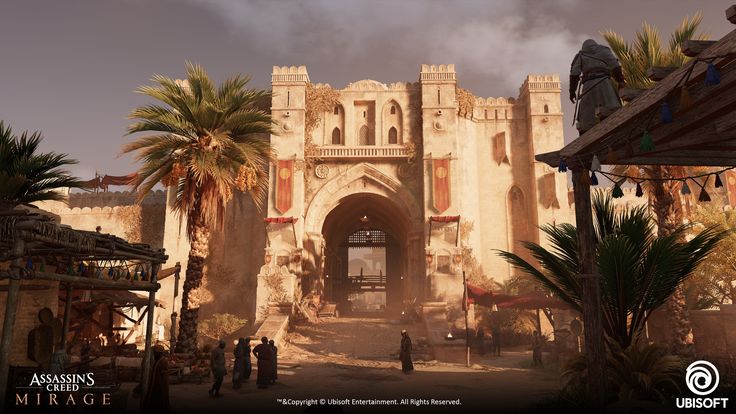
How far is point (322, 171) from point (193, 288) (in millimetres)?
14179

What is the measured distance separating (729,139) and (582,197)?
2.06 meters

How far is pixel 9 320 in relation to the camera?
6.68m

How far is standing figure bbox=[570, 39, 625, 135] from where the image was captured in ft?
24.7


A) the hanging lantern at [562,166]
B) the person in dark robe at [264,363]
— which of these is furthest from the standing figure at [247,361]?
the hanging lantern at [562,166]

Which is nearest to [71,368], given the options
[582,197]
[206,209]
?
[206,209]

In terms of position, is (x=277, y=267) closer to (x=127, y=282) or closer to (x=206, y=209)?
(x=206, y=209)

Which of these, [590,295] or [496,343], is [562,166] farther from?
[496,343]

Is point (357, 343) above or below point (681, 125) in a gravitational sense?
below

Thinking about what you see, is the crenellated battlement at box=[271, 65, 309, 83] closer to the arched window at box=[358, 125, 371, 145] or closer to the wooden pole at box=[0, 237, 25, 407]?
the arched window at box=[358, 125, 371, 145]

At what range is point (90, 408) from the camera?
27.1 feet

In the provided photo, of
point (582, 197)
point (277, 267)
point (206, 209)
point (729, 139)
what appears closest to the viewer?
point (729, 139)

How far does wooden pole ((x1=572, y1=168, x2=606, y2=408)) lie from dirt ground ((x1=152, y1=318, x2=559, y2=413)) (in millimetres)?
1807

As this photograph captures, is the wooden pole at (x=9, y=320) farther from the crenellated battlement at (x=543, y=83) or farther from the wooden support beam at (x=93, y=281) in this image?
the crenellated battlement at (x=543, y=83)

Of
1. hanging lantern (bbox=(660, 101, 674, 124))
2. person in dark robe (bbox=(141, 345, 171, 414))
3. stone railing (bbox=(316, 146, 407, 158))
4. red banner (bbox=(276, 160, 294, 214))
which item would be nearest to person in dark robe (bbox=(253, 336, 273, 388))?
person in dark robe (bbox=(141, 345, 171, 414))
